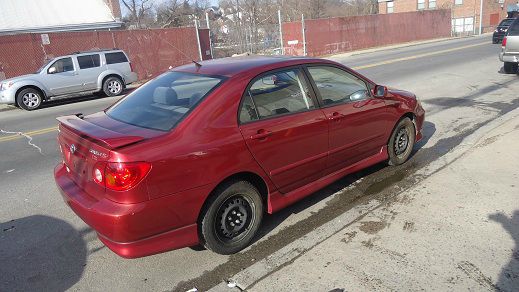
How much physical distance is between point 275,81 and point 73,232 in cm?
250

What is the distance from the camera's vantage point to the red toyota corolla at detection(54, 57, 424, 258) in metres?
3.03

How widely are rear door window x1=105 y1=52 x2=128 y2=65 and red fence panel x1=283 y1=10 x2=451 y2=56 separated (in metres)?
17.1

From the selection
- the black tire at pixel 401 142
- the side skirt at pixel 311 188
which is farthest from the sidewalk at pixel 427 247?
the black tire at pixel 401 142

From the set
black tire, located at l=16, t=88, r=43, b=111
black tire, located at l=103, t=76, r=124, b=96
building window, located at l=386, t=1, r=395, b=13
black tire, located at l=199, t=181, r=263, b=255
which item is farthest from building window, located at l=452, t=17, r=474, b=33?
black tire, located at l=199, t=181, r=263, b=255

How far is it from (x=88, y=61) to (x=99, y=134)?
507 inches

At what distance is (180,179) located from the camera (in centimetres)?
310

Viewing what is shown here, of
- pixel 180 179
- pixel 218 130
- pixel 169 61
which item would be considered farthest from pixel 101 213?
pixel 169 61

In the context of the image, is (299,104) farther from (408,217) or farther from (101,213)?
(101,213)

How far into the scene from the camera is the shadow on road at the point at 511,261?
292cm

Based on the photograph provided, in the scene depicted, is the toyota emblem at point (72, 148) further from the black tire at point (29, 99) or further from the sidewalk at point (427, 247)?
the black tire at point (29, 99)

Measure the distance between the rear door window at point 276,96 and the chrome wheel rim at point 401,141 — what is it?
1.78 meters

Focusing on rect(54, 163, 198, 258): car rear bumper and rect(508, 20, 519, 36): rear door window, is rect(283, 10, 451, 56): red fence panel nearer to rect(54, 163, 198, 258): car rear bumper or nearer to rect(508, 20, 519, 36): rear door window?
rect(508, 20, 519, 36): rear door window

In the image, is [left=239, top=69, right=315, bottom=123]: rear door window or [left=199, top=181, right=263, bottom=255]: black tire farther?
[left=239, top=69, right=315, bottom=123]: rear door window

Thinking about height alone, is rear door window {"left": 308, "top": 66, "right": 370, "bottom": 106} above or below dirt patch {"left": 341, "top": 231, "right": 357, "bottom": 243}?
above
